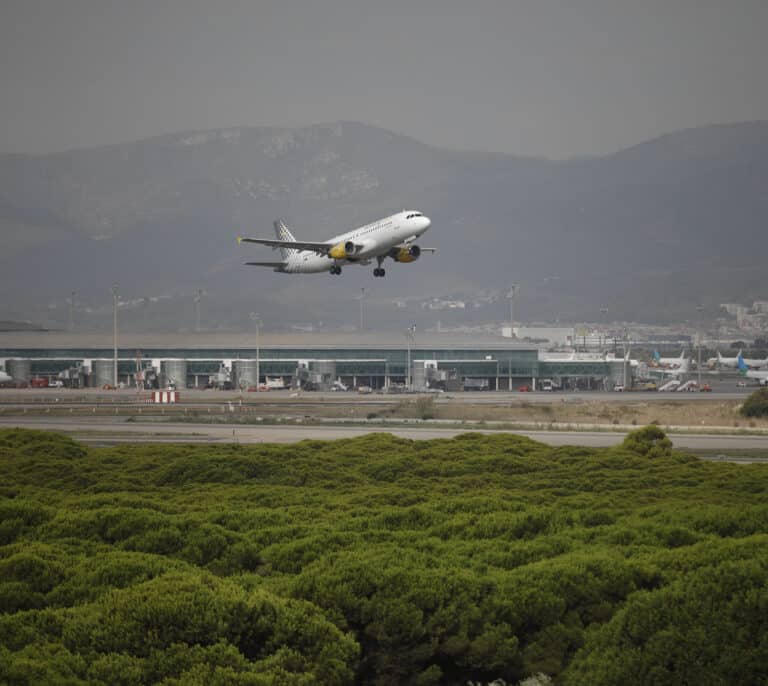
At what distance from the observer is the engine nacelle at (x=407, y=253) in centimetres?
6744

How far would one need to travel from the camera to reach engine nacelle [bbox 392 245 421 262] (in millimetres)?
67444

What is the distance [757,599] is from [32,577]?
10768mm

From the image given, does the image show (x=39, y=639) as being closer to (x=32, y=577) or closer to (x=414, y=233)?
(x=32, y=577)

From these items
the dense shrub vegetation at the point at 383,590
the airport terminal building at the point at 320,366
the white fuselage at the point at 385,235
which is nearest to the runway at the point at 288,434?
the white fuselage at the point at 385,235

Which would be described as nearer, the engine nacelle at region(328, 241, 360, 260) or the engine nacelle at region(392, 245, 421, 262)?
the engine nacelle at region(392, 245, 421, 262)

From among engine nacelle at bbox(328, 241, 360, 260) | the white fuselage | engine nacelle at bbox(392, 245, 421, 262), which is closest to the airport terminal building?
the white fuselage

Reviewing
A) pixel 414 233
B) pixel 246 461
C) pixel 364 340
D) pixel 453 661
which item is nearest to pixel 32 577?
pixel 453 661

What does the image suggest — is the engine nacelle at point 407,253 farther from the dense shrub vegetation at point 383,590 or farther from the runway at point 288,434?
the dense shrub vegetation at point 383,590

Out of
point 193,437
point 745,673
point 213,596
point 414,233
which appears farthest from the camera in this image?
point 414,233

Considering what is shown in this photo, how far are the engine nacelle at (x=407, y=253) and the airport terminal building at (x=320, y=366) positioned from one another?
71739 millimetres

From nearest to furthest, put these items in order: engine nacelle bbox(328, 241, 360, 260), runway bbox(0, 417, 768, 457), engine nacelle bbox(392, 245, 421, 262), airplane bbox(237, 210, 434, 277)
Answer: runway bbox(0, 417, 768, 457)
engine nacelle bbox(392, 245, 421, 262)
airplane bbox(237, 210, 434, 277)
engine nacelle bbox(328, 241, 360, 260)

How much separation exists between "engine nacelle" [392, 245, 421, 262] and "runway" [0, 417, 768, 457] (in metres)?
9.66

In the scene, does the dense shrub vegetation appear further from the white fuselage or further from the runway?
the white fuselage

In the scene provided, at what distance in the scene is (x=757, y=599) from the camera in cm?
1579
